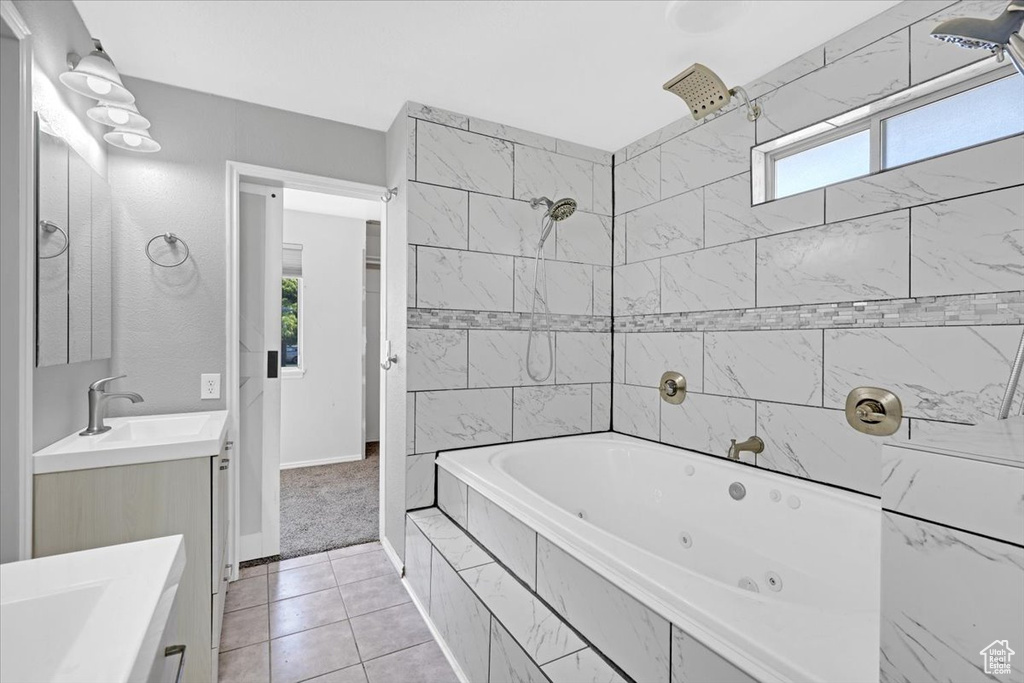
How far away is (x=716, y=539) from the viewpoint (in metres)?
2.01

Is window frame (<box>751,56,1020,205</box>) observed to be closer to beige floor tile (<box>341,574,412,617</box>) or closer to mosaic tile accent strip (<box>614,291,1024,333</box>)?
mosaic tile accent strip (<box>614,291,1024,333</box>)

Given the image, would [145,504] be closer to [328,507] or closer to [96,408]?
[96,408]

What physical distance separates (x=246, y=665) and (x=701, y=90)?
2948 mm

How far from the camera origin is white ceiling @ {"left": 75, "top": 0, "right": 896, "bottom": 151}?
1717 millimetres

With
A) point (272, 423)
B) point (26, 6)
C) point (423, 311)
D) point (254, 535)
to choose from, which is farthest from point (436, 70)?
point (254, 535)

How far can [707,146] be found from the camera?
2340mm

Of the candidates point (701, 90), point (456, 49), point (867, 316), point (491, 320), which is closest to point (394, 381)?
point (491, 320)

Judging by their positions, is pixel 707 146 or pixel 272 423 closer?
pixel 707 146

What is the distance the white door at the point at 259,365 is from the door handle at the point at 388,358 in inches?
22.9

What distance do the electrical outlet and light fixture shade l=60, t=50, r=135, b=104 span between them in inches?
48.3

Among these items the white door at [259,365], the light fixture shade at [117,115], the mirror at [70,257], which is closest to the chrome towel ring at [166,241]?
the mirror at [70,257]

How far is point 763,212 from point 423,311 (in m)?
1.68

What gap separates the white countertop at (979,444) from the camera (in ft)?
1.92

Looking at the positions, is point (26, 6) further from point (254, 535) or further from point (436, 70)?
point (254, 535)
